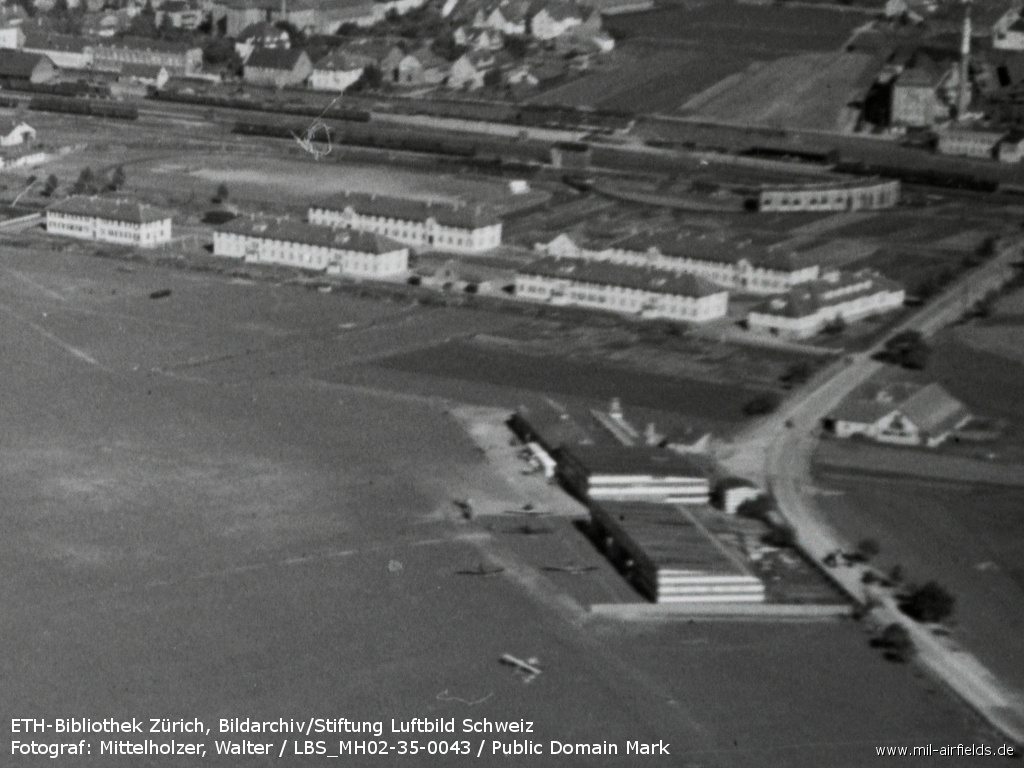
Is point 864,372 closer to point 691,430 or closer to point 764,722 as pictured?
point 691,430

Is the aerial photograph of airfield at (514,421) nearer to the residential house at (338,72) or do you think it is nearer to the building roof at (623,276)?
the building roof at (623,276)

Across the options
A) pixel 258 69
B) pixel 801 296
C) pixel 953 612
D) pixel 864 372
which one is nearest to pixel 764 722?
pixel 953 612

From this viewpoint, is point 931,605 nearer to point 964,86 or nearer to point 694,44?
point 964,86

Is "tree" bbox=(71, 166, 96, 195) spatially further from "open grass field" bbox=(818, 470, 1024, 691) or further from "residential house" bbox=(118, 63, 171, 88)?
"open grass field" bbox=(818, 470, 1024, 691)

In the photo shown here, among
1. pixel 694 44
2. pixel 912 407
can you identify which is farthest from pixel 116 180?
pixel 694 44

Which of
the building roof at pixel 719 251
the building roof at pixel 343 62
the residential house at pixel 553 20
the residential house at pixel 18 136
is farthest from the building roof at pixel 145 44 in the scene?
the building roof at pixel 719 251

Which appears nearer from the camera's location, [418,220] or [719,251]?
[719,251]
